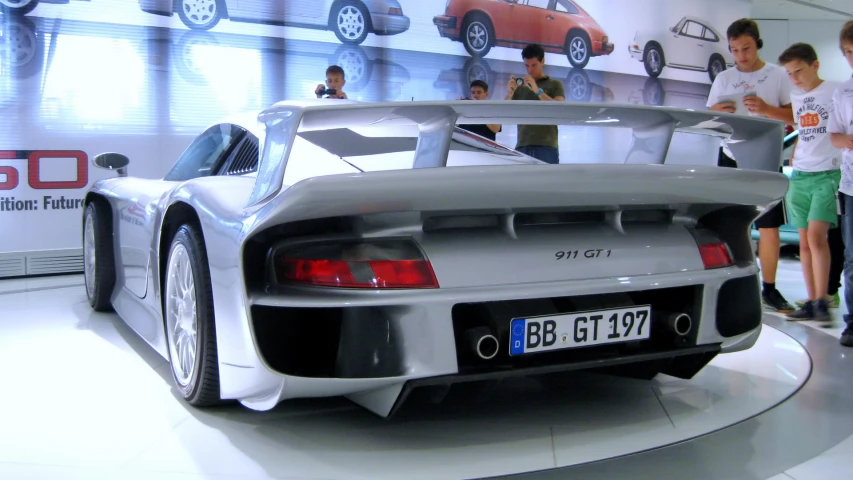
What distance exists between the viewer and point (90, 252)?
373 centimetres

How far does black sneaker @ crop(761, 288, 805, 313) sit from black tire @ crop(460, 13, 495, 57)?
14.4 ft

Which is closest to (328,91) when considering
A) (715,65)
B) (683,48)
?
(683,48)

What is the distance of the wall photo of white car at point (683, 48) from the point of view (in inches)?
358

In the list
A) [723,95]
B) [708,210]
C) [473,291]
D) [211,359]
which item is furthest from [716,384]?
[723,95]

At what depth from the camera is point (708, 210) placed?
83.0 inches

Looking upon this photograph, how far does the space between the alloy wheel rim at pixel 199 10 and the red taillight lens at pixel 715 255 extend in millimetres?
4873

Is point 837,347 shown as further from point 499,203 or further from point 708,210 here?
point 499,203

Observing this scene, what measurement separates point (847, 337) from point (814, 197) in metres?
0.75

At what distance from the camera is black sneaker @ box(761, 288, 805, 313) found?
3.79 meters

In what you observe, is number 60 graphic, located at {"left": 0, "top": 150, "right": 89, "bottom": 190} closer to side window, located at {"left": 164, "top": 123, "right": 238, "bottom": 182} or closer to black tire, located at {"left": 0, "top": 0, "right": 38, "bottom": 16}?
black tire, located at {"left": 0, "top": 0, "right": 38, "bottom": 16}

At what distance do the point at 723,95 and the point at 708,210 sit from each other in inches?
82.7

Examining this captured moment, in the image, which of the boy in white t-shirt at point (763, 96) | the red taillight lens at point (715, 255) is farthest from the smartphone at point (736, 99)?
the red taillight lens at point (715, 255)

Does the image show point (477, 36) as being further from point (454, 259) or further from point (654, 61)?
point (454, 259)

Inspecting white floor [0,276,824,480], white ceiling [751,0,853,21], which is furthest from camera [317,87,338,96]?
white ceiling [751,0,853,21]
